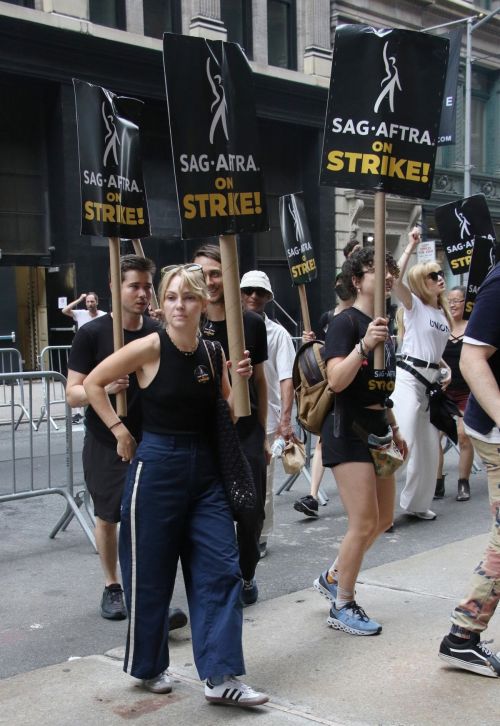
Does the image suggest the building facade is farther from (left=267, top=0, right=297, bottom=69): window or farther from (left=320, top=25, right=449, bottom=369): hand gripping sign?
(left=320, top=25, right=449, bottom=369): hand gripping sign

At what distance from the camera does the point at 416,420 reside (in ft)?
24.5

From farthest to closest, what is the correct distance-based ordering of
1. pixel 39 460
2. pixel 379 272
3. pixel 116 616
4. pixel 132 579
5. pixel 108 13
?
pixel 108 13 → pixel 39 460 → pixel 116 616 → pixel 379 272 → pixel 132 579

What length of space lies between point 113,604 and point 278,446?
1.77 m

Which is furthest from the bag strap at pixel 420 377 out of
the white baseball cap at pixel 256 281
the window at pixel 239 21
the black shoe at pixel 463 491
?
the window at pixel 239 21

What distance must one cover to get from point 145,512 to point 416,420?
161 inches

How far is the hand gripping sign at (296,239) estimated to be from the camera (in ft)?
29.8

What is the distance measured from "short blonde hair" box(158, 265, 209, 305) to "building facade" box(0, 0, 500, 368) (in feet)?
46.7

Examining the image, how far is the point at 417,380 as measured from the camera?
7.49m

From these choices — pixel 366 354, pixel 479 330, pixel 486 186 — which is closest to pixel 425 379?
pixel 366 354

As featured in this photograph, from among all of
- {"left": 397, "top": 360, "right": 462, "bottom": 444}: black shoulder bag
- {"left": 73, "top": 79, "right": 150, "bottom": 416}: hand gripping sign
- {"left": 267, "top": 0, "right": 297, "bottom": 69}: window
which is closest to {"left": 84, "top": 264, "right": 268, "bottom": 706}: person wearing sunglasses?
{"left": 73, "top": 79, "right": 150, "bottom": 416}: hand gripping sign

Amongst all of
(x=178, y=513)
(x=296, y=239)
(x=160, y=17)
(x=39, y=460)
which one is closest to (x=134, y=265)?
(x=178, y=513)

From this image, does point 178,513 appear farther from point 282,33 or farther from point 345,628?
point 282,33

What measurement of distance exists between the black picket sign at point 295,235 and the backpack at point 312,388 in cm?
360

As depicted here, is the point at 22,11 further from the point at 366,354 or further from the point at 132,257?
the point at 366,354
